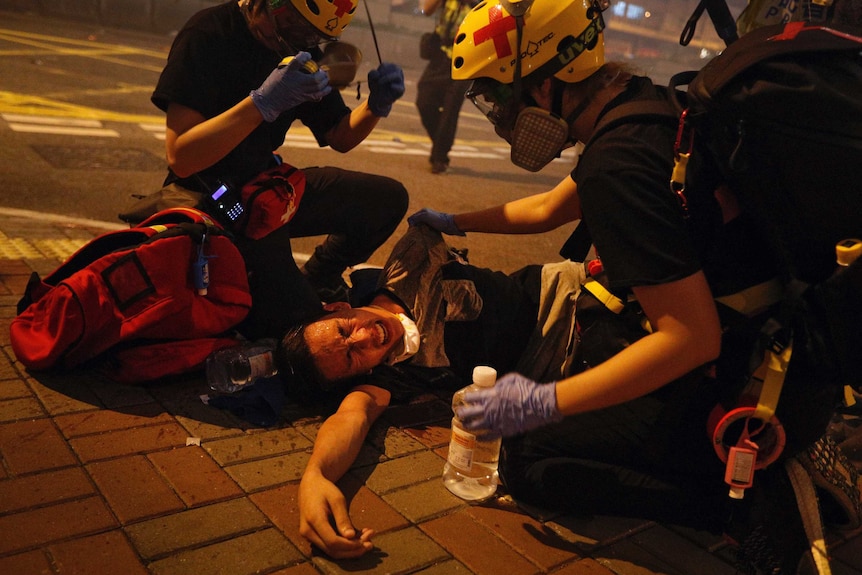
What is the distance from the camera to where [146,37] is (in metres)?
16.9

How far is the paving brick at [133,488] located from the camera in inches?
102

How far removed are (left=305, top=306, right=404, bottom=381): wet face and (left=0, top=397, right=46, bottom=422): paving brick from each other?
101 cm

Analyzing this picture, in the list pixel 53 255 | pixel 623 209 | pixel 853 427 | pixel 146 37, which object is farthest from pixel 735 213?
pixel 146 37

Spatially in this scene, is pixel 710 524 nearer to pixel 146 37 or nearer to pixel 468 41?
pixel 468 41

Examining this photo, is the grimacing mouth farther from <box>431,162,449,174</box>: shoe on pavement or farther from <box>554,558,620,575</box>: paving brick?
<box>431,162,449,174</box>: shoe on pavement

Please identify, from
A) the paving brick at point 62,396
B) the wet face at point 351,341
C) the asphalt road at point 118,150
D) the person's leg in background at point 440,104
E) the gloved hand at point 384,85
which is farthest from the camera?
the person's leg in background at point 440,104

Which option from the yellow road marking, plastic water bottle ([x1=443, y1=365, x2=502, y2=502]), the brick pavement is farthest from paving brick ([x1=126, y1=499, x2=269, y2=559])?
the yellow road marking

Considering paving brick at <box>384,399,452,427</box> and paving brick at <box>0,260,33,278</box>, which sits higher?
paving brick at <box>0,260,33,278</box>

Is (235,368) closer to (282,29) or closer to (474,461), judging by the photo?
(474,461)

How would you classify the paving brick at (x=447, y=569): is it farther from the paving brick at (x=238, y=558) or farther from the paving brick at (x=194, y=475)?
the paving brick at (x=194, y=475)

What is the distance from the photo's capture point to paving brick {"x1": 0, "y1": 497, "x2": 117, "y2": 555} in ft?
7.80

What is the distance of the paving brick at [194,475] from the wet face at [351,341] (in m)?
0.60

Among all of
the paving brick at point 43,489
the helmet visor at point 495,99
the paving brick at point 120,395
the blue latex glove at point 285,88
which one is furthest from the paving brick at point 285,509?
the blue latex glove at point 285,88

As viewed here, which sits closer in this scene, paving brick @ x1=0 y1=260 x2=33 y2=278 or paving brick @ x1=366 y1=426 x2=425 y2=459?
paving brick @ x1=366 y1=426 x2=425 y2=459
